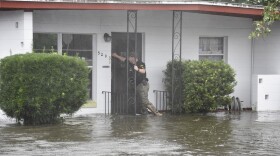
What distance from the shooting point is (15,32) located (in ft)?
56.5

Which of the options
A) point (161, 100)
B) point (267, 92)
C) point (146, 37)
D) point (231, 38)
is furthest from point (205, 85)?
point (231, 38)

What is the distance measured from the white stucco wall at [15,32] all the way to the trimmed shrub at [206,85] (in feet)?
15.6

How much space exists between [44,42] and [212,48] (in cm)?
585

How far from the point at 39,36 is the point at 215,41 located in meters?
6.08

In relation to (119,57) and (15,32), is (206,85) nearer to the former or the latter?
(119,57)

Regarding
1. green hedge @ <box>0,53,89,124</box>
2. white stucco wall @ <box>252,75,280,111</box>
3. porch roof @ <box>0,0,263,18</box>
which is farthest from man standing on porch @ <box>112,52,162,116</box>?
white stucco wall @ <box>252,75,280,111</box>

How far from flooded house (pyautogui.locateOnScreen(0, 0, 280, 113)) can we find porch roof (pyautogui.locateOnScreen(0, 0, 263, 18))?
1.0 inches

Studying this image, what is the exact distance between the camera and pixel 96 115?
18469mm

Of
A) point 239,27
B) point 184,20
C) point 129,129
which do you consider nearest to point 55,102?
point 129,129

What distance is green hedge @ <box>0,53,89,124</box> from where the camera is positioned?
15.0 m

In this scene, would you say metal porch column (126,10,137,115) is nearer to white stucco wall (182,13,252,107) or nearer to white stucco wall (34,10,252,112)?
white stucco wall (34,10,252,112)

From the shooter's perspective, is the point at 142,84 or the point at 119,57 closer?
the point at 142,84

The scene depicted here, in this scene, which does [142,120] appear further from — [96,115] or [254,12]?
[254,12]

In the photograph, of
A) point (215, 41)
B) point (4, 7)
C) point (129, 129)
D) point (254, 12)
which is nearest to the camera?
point (129, 129)
